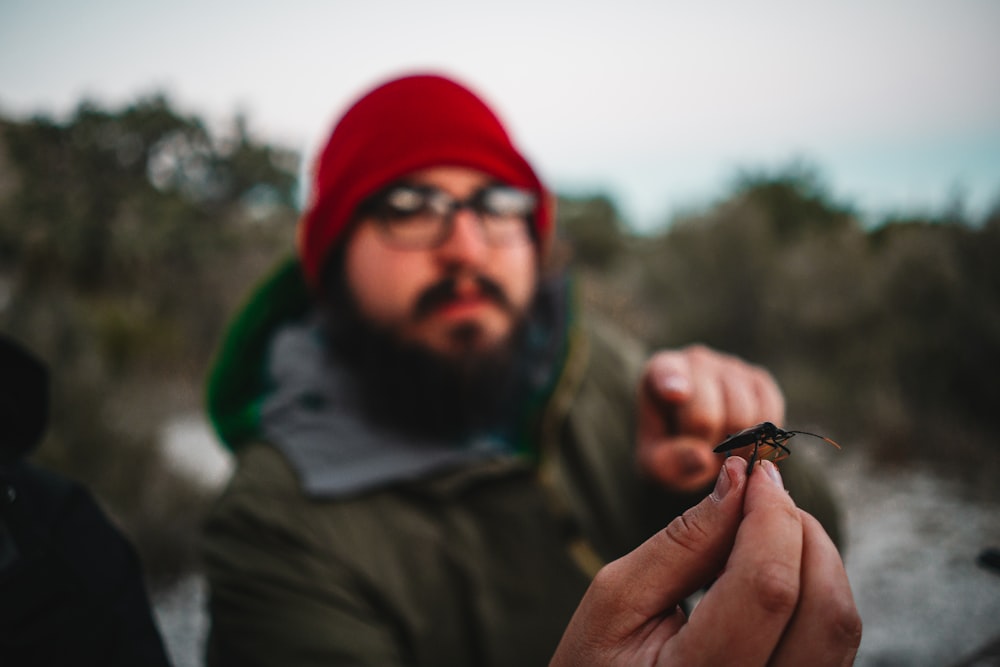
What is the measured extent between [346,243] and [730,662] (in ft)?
5.52

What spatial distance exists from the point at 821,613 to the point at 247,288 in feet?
32.1

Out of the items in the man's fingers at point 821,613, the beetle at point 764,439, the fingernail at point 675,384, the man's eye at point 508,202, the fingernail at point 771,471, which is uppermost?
the man's eye at point 508,202

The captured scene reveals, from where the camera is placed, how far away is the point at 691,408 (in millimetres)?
1046

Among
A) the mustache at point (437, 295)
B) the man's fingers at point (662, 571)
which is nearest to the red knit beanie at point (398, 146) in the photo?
the mustache at point (437, 295)

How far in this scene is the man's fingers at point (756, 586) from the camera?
382 mm

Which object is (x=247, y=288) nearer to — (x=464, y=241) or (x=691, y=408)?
(x=464, y=241)

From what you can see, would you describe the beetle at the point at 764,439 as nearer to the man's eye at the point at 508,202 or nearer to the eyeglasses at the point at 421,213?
the eyeglasses at the point at 421,213

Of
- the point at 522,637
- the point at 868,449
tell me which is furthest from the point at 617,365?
the point at 868,449

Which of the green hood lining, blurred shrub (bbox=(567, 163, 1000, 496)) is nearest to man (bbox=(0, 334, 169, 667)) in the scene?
the green hood lining

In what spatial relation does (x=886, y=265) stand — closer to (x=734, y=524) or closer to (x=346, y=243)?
(x=346, y=243)

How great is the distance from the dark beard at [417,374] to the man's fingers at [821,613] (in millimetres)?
1347

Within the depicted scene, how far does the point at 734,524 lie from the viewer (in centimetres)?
41

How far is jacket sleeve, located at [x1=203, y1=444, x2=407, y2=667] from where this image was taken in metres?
1.22

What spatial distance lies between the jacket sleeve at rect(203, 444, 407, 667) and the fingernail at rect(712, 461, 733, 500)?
1125mm
